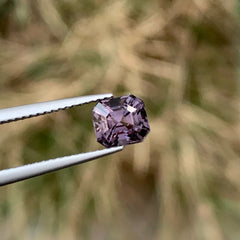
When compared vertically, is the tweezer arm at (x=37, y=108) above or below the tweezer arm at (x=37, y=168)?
above

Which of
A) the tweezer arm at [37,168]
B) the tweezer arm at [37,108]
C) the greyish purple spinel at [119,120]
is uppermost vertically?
the tweezer arm at [37,108]

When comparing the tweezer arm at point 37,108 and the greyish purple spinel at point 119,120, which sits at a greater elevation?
the tweezer arm at point 37,108

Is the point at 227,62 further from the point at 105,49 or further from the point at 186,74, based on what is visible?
the point at 105,49

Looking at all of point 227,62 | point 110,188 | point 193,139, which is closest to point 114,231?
point 110,188

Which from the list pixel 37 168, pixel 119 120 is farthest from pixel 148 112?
pixel 37 168
